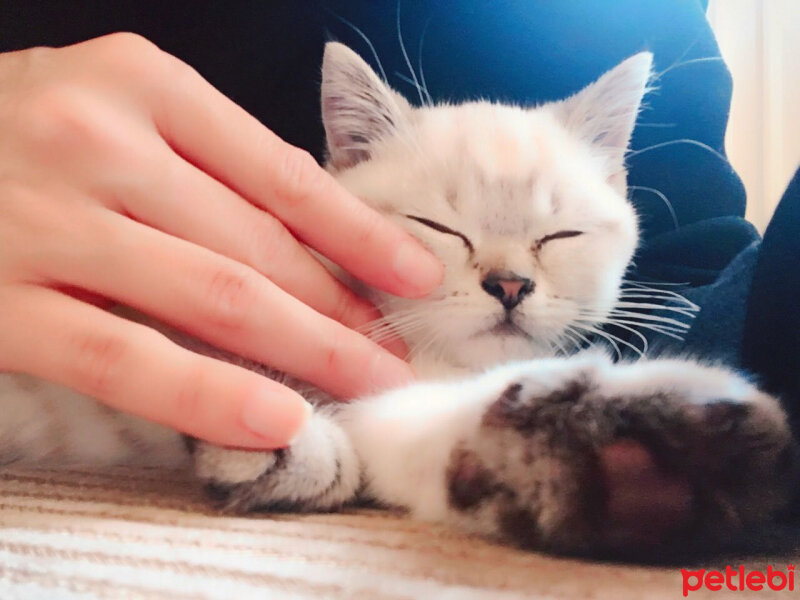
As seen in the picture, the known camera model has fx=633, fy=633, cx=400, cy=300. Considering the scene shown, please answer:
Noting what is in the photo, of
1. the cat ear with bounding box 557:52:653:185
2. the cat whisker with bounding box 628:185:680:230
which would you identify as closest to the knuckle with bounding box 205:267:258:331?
the cat ear with bounding box 557:52:653:185

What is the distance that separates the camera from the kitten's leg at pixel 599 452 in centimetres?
33

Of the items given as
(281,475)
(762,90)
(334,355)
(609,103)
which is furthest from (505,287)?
(762,90)

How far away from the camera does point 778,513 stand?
0.35m

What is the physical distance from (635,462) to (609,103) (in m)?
0.66

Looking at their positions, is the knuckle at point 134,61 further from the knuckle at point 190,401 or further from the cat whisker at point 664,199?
the cat whisker at point 664,199

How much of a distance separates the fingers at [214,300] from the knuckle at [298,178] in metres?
0.11

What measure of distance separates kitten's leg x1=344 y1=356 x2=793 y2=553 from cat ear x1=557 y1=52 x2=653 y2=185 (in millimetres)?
532

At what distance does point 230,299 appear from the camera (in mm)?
560

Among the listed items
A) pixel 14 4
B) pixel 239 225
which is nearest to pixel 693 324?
pixel 239 225

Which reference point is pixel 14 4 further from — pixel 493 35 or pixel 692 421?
pixel 692 421

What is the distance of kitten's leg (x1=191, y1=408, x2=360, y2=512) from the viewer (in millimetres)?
455

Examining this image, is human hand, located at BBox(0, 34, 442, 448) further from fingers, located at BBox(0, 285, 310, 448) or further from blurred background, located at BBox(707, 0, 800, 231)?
blurred background, located at BBox(707, 0, 800, 231)

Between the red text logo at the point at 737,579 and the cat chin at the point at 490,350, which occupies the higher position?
the cat chin at the point at 490,350

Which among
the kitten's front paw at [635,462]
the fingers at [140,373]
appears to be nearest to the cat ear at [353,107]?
the fingers at [140,373]
